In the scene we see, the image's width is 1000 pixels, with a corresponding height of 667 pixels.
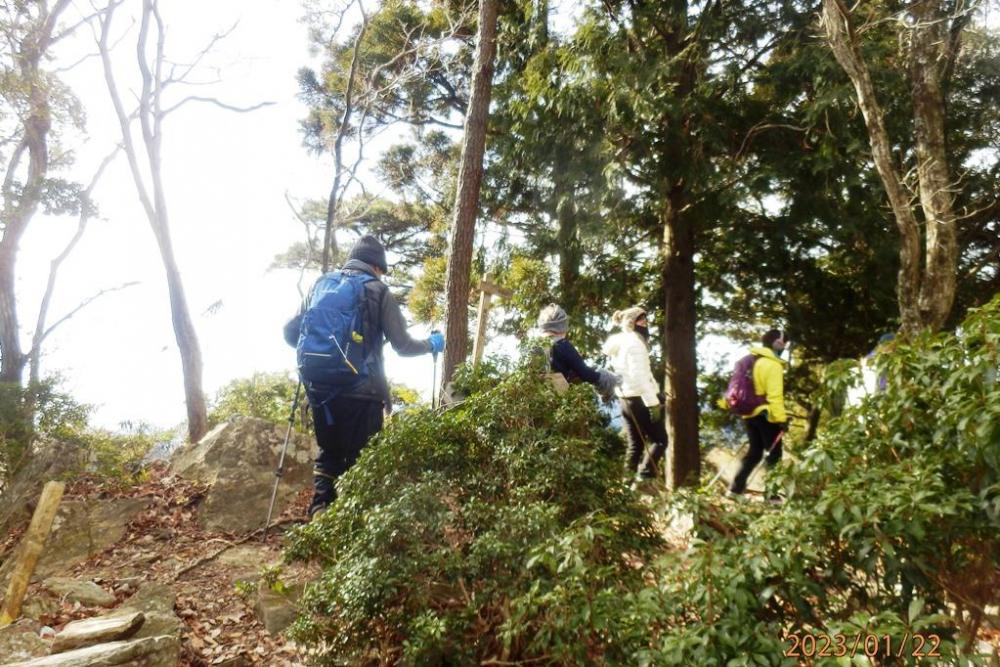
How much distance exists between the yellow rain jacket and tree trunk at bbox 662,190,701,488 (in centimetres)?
314

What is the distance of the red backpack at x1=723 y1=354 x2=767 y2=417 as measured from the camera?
662cm

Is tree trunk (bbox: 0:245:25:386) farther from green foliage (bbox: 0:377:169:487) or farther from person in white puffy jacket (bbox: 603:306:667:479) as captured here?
person in white puffy jacket (bbox: 603:306:667:479)

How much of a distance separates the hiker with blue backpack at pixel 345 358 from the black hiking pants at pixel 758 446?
341 cm

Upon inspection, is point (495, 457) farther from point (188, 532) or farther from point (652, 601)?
point (188, 532)

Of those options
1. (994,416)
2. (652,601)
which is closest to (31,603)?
(652,601)

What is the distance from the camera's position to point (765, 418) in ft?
21.7

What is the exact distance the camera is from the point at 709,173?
9.05m

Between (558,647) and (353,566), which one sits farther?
(353,566)

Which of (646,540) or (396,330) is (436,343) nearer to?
(396,330)

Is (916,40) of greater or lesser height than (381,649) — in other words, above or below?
above

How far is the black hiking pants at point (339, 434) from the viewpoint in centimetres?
487

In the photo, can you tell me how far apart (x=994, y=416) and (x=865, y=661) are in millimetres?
819
